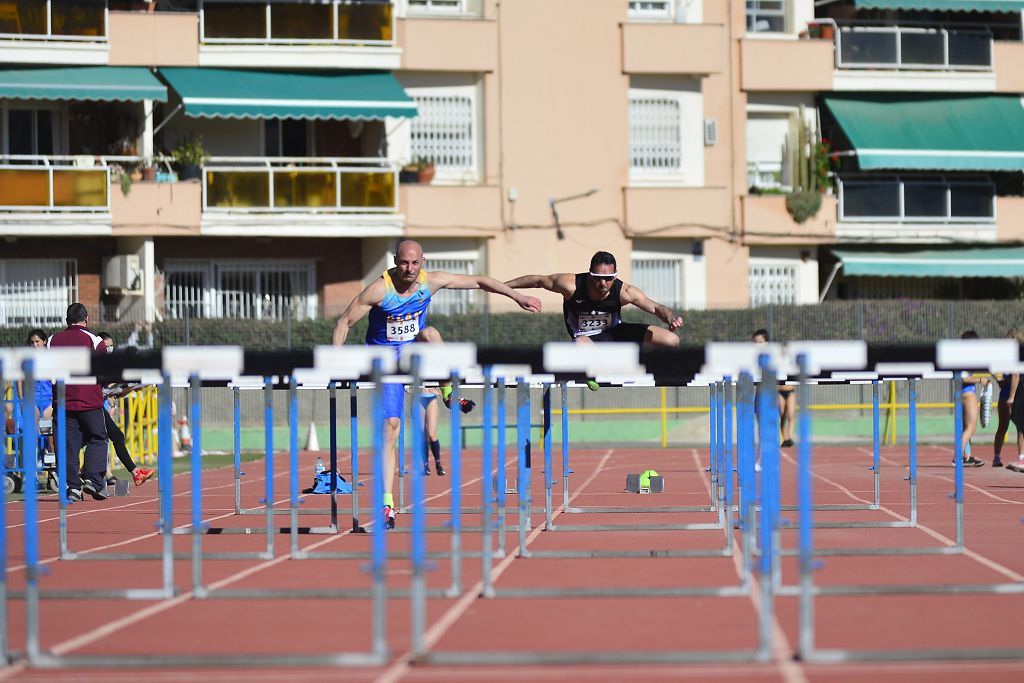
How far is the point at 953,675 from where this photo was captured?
7.15 metres

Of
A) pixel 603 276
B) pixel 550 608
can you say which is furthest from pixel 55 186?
pixel 550 608

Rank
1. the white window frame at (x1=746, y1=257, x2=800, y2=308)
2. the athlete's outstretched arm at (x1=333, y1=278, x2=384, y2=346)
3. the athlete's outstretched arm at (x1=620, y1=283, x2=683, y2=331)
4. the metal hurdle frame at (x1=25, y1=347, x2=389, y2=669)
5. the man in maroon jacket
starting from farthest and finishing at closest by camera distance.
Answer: the white window frame at (x1=746, y1=257, x2=800, y2=308) → the man in maroon jacket → the athlete's outstretched arm at (x1=620, y1=283, x2=683, y2=331) → the athlete's outstretched arm at (x1=333, y1=278, x2=384, y2=346) → the metal hurdle frame at (x1=25, y1=347, x2=389, y2=669)

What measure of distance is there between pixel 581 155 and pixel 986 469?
18.3 meters

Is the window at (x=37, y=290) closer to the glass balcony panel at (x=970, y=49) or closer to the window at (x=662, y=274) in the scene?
the window at (x=662, y=274)

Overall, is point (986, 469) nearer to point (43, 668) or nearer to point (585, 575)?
point (585, 575)

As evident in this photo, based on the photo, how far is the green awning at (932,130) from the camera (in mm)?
40406

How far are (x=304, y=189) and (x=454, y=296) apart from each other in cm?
407

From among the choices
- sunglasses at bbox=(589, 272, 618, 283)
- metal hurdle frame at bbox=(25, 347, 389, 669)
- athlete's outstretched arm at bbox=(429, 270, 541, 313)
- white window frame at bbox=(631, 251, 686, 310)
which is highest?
white window frame at bbox=(631, 251, 686, 310)

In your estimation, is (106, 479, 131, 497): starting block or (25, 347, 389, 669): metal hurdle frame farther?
(106, 479, 131, 497): starting block

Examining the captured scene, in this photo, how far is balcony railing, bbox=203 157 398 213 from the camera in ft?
121

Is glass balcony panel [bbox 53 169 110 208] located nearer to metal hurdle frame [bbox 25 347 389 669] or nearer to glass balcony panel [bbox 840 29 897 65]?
glass balcony panel [bbox 840 29 897 65]

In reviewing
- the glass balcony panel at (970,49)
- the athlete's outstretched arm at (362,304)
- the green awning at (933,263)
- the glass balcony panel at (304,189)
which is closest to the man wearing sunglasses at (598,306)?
the athlete's outstretched arm at (362,304)

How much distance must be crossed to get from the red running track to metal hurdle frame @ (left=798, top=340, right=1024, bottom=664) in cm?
5

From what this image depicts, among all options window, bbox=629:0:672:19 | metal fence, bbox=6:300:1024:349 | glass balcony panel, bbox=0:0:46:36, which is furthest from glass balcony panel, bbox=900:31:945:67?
glass balcony panel, bbox=0:0:46:36
